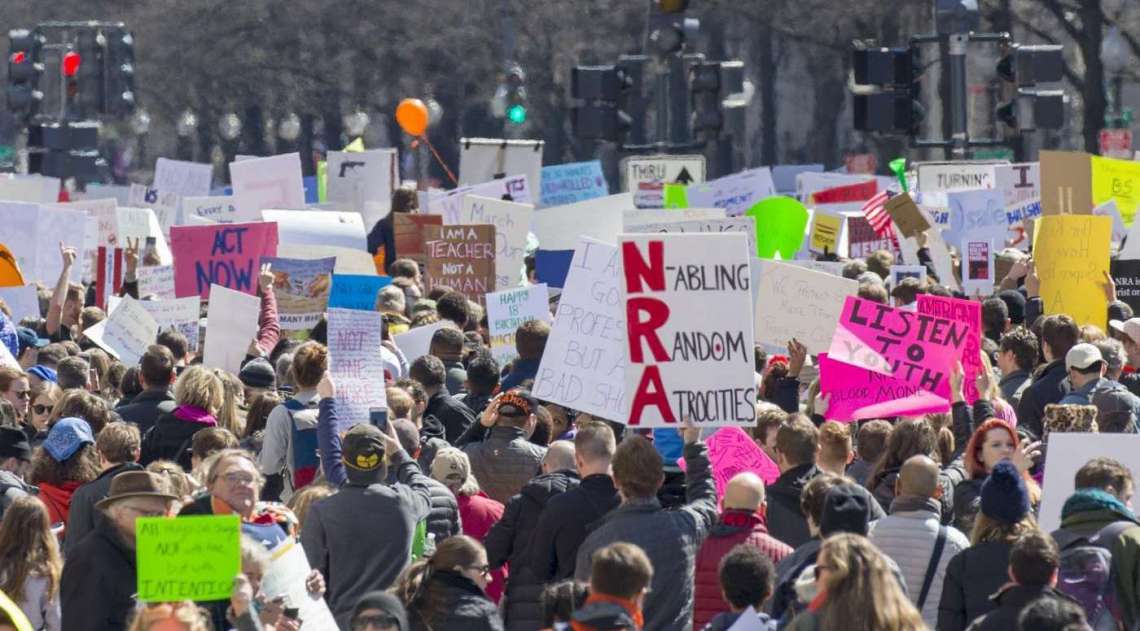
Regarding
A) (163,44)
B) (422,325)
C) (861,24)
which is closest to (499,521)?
(422,325)

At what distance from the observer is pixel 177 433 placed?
9.70 meters

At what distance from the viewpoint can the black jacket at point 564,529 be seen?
314 inches

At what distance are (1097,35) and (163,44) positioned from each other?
19.7 m

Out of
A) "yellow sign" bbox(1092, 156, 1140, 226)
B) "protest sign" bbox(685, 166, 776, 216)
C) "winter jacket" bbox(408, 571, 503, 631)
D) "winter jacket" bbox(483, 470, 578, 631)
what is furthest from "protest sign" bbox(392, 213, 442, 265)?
"winter jacket" bbox(408, 571, 503, 631)

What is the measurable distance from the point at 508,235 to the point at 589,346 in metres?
8.10

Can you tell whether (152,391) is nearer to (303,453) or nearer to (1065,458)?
(303,453)

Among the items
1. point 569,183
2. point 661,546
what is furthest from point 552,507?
point 569,183

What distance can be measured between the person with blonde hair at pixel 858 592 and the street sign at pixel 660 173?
18.7 m

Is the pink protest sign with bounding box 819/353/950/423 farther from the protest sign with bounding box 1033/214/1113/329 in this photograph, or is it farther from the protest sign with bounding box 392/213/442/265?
the protest sign with bounding box 392/213/442/265

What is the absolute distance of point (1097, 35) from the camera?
3812 cm

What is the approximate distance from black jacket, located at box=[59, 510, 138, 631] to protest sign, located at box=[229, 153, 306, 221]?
12.8 m

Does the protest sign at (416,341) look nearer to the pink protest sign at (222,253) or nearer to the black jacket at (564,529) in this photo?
the pink protest sign at (222,253)

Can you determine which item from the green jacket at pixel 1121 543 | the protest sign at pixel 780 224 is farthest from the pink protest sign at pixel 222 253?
the green jacket at pixel 1121 543

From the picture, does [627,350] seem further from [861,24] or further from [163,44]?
[163,44]
